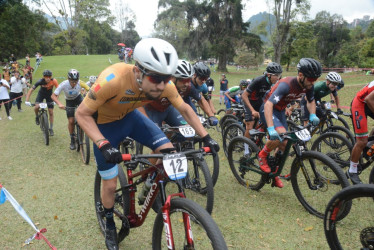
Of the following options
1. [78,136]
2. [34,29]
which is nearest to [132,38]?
[34,29]

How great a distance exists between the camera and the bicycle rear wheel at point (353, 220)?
2.46m

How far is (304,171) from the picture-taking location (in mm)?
4152

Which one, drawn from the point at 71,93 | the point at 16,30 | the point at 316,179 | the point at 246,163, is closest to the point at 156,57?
the point at 316,179

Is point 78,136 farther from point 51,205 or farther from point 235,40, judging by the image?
point 235,40

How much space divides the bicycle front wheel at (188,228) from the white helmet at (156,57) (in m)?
1.16

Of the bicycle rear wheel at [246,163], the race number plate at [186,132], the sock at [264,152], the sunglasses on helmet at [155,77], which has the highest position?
the sunglasses on helmet at [155,77]

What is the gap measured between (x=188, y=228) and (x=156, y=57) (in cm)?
152

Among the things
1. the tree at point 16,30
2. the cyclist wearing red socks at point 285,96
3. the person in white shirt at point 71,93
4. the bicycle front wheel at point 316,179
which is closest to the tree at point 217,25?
the tree at point 16,30

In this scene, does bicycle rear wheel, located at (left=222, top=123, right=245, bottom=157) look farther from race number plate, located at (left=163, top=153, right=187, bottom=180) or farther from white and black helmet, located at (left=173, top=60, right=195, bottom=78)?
race number plate, located at (left=163, top=153, right=187, bottom=180)

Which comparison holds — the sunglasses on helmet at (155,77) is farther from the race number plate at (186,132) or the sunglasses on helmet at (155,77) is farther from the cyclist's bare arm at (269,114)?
the cyclist's bare arm at (269,114)

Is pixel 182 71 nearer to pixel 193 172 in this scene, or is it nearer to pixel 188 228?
pixel 193 172

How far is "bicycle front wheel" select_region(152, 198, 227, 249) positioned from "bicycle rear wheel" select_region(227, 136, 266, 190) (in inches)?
103

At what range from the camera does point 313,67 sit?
4305mm

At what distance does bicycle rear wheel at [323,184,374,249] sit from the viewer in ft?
8.07
